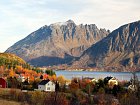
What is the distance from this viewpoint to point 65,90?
10444cm

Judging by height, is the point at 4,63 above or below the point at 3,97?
above

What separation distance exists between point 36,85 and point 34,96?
102 ft

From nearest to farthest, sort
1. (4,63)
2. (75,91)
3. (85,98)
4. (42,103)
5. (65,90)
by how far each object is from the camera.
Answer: (42,103)
(85,98)
(75,91)
(65,90)
(4,63)

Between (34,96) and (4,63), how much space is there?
344 ft

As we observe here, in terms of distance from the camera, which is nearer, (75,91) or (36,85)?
(75,91)

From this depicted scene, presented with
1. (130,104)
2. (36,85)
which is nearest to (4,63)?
(36,85)

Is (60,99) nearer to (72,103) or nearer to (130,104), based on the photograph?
(72,103)

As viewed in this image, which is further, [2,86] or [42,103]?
[2,86]

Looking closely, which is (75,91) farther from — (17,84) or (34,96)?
(17,84)

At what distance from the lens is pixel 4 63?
18788 centimetres

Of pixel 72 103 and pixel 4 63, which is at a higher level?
pixel 4 63

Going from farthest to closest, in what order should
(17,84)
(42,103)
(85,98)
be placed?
(17,84) → (85,98) → (42,103)

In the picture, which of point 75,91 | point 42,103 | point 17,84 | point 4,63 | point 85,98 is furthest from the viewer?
point 4,63

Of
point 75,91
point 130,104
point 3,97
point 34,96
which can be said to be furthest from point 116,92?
point 3,97
